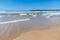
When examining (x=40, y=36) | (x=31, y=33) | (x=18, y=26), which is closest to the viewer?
(x=40, y=36)

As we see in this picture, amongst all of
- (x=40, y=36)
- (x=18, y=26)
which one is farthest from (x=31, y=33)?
(x=18, y=26)

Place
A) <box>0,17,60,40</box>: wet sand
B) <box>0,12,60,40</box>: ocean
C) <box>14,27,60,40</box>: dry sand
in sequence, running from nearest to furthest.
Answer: <box>14,27,60,40</box>: dry sand
<box>0,17,60,40</box>: wet sand
<box>0,12,60,40</box>: ocean

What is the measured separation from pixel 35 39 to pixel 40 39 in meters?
0.18

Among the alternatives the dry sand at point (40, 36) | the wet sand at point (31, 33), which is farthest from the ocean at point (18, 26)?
the dry sand at point (40, 36)

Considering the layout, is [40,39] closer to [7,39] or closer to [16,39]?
[16,39]

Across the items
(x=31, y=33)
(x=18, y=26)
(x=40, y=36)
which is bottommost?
(x=18, y=26)

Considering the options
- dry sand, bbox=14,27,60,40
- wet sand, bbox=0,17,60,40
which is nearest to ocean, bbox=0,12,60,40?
wet sand, bbox=0,17,60,40

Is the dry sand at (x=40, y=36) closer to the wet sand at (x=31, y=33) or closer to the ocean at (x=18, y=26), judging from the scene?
the wet sand at (x=31, y=33)

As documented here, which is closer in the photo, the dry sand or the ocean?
the dry sand

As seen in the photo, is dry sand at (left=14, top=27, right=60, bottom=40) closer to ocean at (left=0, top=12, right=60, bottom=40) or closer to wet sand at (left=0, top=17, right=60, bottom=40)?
wet sand at (left=0, top=17, right=60, bottom=40)

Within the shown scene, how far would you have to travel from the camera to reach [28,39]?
4086mm

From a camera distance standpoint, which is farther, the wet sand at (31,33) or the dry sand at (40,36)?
the wet sand at (31,33)

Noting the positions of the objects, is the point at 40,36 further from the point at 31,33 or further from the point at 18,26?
the point at 18,26

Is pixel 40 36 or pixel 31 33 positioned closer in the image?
pixel 40 36
